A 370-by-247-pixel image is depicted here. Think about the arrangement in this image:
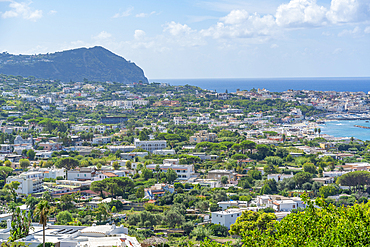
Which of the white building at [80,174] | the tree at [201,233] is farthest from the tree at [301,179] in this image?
the white building at [80,174]

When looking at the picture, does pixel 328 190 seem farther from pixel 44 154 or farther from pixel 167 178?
pixel 44 154

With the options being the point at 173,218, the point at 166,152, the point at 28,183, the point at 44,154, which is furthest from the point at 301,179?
the point at 44,154

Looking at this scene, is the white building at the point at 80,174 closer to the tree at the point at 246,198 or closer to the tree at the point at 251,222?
the tree at the point at 246,198

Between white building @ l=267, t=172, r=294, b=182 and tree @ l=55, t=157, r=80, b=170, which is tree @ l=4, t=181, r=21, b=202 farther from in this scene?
white building @ l=267, t=172, r=294, b=182

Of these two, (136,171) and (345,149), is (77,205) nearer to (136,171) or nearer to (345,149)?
(136,171)

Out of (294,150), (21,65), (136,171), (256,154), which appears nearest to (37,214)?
(136,171)
